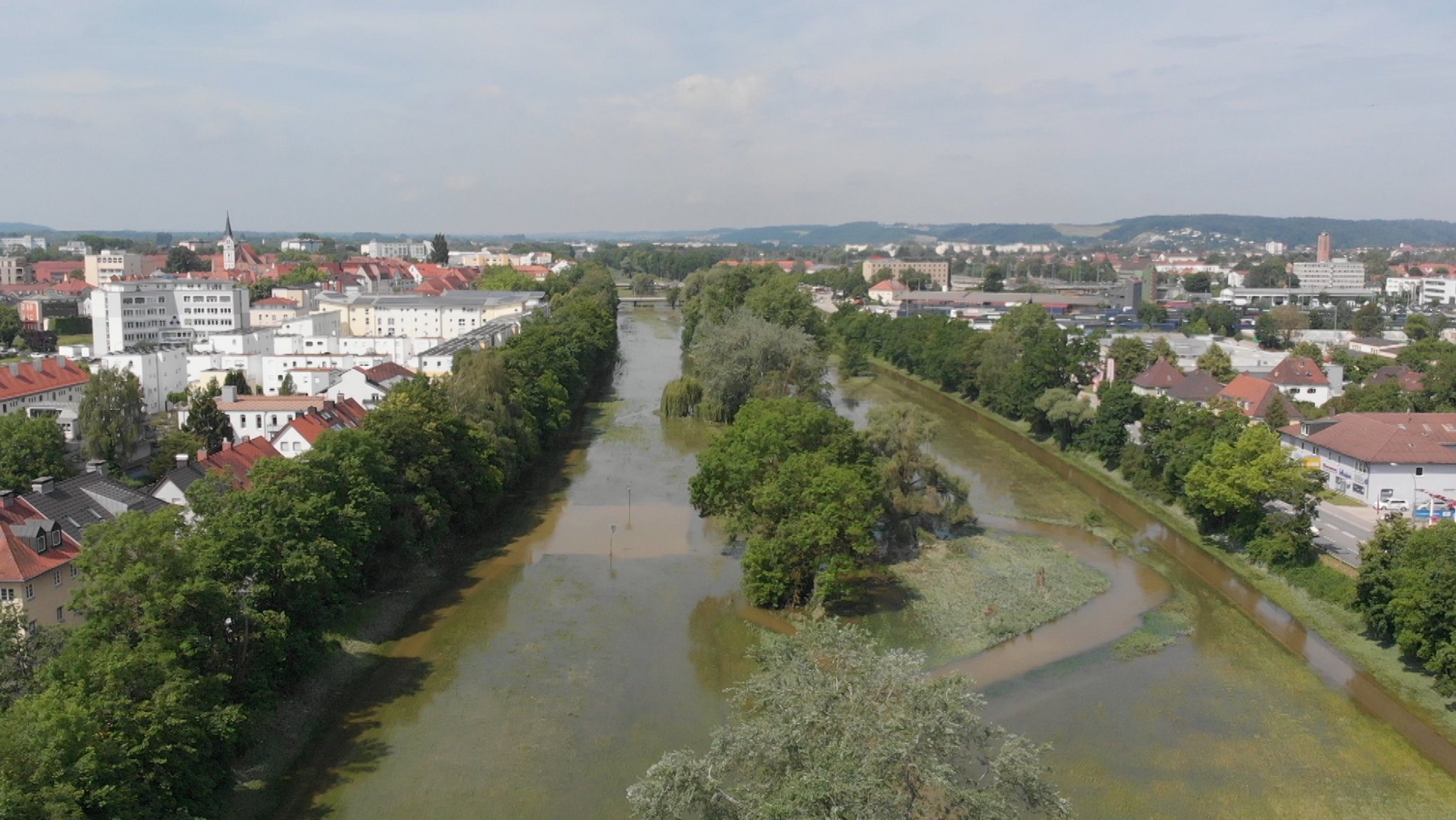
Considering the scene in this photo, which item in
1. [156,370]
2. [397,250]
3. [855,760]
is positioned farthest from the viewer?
[397,250]

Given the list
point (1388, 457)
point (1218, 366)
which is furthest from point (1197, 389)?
point (1388, 457)

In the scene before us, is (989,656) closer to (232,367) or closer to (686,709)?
(686,709)

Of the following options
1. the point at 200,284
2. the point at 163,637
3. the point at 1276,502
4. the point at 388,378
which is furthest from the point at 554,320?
the point at 163,637

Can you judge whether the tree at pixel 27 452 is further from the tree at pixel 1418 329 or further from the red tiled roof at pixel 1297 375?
the tree at pixel 1418 329

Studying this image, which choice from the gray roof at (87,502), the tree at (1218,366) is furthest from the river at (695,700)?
the tree at (1218,366)

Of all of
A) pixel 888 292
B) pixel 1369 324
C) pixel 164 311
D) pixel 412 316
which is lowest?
pixel 1369 324

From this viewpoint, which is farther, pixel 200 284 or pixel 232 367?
pixel 200 284

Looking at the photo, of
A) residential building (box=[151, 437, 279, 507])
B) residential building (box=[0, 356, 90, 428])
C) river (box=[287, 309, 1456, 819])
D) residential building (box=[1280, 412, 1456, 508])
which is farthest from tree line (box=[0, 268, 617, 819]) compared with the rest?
residential building (box=[1280, 412, 1456, 508])

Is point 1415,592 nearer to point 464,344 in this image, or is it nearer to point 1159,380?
point 1159,380
